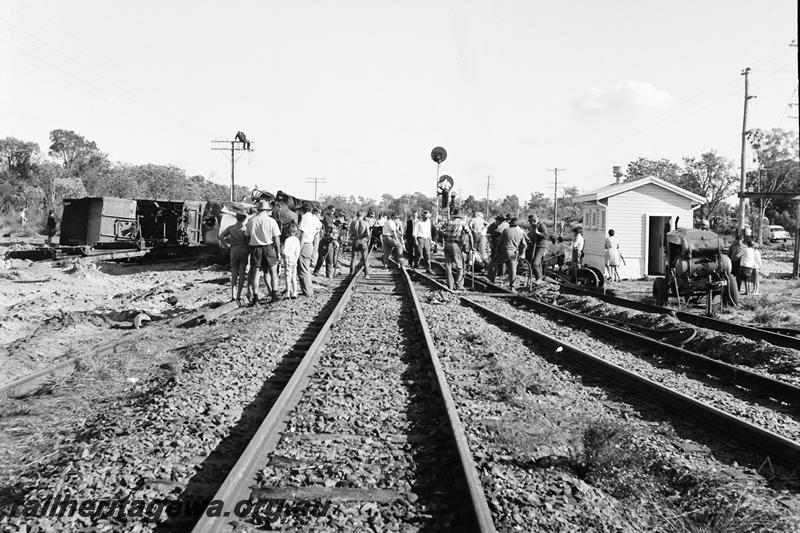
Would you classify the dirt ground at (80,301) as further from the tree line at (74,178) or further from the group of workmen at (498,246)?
the tree line at (74,178)

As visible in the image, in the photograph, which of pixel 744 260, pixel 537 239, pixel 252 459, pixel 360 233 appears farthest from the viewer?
pixel 537 239

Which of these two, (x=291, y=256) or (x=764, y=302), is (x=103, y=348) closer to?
(x=291, y=256)

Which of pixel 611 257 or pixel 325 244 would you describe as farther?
pixel 611 257

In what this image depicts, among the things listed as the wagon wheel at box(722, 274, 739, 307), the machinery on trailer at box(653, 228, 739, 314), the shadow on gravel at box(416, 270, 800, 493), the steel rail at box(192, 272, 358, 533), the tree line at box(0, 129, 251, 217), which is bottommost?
the shadow on gravel at box(416, 270, 800, 493)

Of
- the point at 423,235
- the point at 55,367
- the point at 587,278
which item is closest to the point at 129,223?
the point at 423,235

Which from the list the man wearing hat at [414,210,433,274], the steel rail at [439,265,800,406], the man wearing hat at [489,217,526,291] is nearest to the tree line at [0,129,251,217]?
the man wearing hat at [414,210,433,274]

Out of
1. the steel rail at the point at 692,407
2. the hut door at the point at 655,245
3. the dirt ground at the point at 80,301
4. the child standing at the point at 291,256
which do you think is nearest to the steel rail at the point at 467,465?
the steel rail at the point at 692,407

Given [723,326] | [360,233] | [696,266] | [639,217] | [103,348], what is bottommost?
[103,348]

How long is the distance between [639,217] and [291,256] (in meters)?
16.9

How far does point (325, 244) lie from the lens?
18109 mm

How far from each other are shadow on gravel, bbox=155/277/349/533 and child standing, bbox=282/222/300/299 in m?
5.18

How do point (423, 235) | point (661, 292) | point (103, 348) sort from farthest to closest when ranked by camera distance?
point (423, 235)
point (661, 292)
point (103, 348)

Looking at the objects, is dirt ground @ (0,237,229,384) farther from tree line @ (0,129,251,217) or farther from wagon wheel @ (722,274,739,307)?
tree line @ (0,129,251,217)

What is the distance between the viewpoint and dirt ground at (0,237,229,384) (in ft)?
30.4
